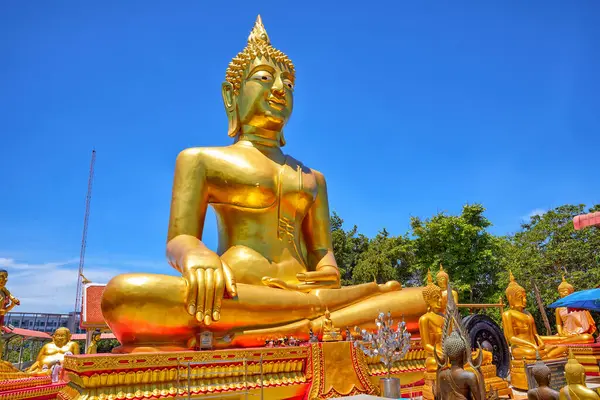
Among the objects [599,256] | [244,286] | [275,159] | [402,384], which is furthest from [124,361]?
[599,256]

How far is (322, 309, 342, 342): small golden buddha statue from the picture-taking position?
5.96 metres

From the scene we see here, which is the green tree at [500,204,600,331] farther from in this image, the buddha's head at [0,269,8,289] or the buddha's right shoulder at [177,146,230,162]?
the buddha's head at [0,269,8,289]

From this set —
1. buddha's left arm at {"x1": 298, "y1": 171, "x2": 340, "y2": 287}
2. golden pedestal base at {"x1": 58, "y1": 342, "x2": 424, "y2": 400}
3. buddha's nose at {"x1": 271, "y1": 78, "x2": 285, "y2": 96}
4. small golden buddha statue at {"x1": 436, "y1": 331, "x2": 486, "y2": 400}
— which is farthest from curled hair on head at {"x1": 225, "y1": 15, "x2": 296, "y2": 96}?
small golden buddha statue at {"x1": 436, "y1": 331, "x2": 486, "y2": 400}

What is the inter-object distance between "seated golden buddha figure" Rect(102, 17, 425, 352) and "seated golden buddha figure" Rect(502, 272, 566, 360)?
6.23 ft

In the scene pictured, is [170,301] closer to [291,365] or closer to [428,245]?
[291,365]

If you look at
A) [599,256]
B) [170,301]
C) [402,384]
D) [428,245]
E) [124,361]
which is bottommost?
[402,384]

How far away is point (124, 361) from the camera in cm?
468

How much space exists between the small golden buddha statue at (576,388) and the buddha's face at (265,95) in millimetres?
6193

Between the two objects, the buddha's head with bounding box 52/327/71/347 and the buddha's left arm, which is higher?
the buddha's left arm

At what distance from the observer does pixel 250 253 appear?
7.09 m

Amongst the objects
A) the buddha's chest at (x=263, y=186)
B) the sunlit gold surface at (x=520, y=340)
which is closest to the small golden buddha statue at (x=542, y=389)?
the sunlit gold surface at (x=520, y=340)

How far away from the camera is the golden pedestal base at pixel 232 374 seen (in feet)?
15.2

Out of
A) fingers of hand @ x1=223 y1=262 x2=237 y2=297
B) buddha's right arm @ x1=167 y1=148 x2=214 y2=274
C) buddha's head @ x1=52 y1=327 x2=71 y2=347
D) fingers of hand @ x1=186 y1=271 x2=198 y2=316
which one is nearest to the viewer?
fingers of hand @ x1=186 y1=271 x2=198 y2=316

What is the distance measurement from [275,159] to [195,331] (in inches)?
134
